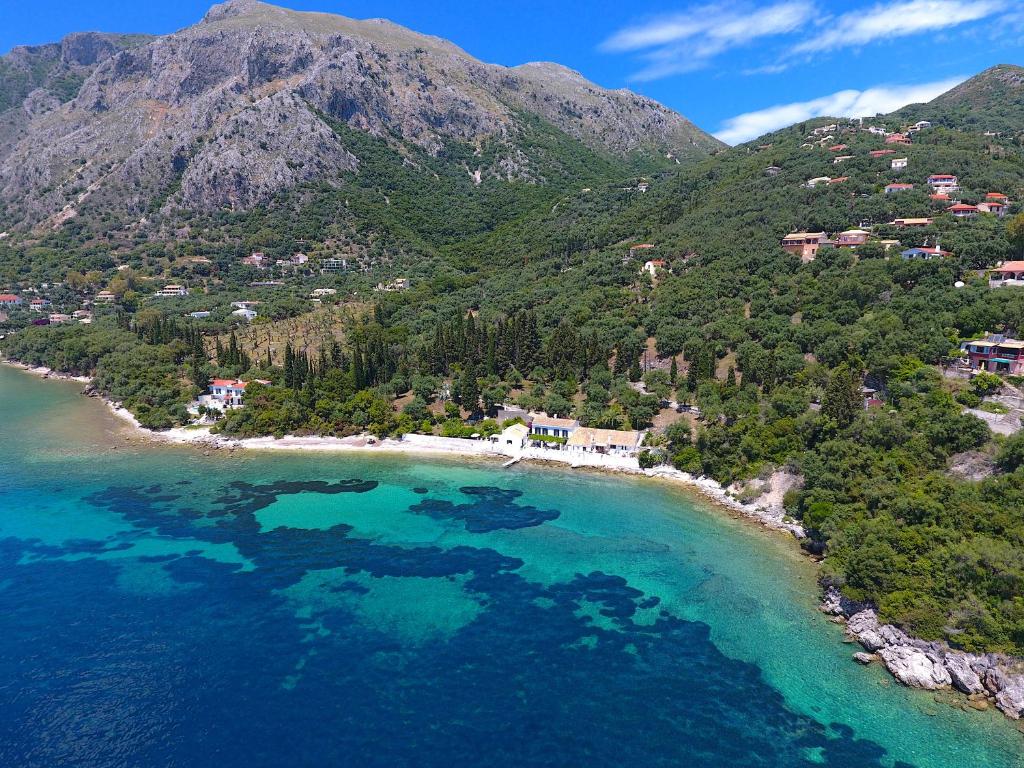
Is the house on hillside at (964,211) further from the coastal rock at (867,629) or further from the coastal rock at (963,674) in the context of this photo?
the coastal rock at (963,674)

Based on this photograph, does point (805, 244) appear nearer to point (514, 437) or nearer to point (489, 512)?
point (514, 437)

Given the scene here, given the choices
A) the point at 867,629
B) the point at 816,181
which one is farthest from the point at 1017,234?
the point at 867,629

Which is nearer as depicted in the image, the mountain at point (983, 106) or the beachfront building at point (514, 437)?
the beachfront building at point (514, 437)

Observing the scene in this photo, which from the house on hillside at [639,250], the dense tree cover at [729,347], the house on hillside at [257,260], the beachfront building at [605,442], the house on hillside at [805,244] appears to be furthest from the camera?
the house on hillside at [257,260]

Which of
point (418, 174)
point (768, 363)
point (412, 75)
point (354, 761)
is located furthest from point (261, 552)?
point (412, 75)

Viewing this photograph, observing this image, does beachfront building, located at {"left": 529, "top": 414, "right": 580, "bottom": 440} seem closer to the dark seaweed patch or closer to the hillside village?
the hillside village

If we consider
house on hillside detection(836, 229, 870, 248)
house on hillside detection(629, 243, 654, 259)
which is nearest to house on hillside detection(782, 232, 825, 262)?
house on hillside detection(836, 229, 870, 248)

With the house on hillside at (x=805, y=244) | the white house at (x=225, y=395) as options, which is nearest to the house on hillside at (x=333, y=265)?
the white house at (x=225, y=395)

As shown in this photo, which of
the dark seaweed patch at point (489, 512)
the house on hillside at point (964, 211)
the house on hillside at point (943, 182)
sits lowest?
the dark seaweed patch at point (489, 512)
